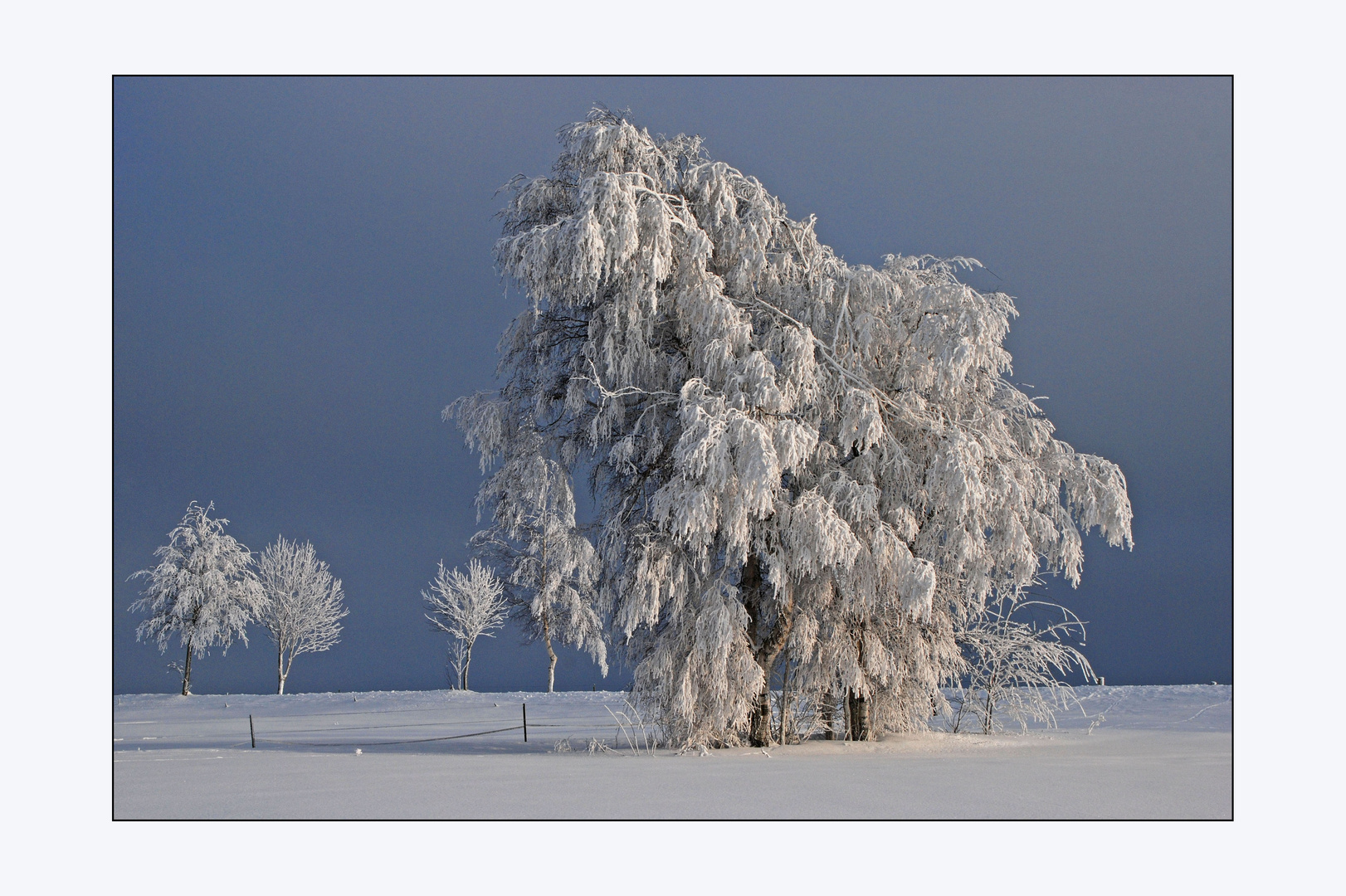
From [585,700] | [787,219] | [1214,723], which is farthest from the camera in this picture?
[585,700]

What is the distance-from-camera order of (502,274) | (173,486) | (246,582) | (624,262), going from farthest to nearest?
(173,486), (246,582), (502,274), (624,262)

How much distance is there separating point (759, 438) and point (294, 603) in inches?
1066

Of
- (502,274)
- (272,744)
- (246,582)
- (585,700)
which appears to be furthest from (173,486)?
(502,274)

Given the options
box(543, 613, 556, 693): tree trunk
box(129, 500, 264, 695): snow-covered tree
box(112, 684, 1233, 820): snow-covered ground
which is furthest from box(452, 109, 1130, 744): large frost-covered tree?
box(129, 500, 264, 695): snow-covered tree

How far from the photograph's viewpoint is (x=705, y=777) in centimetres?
866

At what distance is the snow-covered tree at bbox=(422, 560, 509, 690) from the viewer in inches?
1320

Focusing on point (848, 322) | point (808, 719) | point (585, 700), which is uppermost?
point (848, 322)

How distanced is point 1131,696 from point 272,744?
16.3m

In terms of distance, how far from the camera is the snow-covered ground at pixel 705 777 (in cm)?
712

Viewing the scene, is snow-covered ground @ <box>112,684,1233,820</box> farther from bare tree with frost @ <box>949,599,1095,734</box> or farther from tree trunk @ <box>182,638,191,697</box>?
tree trunk @ <box>182,638,191,697</box>

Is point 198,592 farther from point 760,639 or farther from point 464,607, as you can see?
point 760,639

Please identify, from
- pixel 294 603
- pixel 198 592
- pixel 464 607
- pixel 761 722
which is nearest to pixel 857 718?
pixel 761 722
